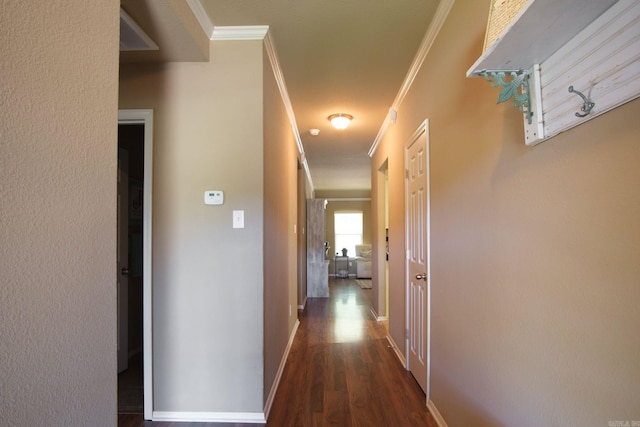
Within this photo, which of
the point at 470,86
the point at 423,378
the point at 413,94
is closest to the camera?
the point at 470,86

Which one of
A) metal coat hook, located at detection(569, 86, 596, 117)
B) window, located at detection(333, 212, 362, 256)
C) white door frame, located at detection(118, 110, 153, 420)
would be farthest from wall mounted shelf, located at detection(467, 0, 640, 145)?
window, located at detection(333, 212, 362, 256)

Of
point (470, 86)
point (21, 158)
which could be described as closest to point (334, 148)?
point (470, 86)

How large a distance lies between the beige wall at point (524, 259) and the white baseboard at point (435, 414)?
8cm

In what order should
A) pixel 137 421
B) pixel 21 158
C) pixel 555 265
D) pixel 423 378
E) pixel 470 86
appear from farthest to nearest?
1. pixel 423 378
2. pixel 137 421
3. pixel 470 86
4. pixel 555 265
5. pixel 21 158

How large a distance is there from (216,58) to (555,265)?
2.15 metres

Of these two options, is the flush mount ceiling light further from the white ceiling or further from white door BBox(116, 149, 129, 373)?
white door BBox(116, 149, 129, 373)

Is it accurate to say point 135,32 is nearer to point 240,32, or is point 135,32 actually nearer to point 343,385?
point 240,32

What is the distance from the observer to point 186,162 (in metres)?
1.95

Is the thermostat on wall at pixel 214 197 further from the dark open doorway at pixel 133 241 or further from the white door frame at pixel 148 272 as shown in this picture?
the dark open doorway at pixel 133 241

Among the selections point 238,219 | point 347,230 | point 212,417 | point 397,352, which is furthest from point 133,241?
point 347,230

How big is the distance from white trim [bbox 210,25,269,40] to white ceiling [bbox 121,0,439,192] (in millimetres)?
31

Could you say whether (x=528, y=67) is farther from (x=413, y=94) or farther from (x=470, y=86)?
(x=413, y=94)

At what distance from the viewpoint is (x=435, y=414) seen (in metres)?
1.92

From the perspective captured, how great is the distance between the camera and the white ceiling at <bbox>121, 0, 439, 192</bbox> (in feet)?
5.58
